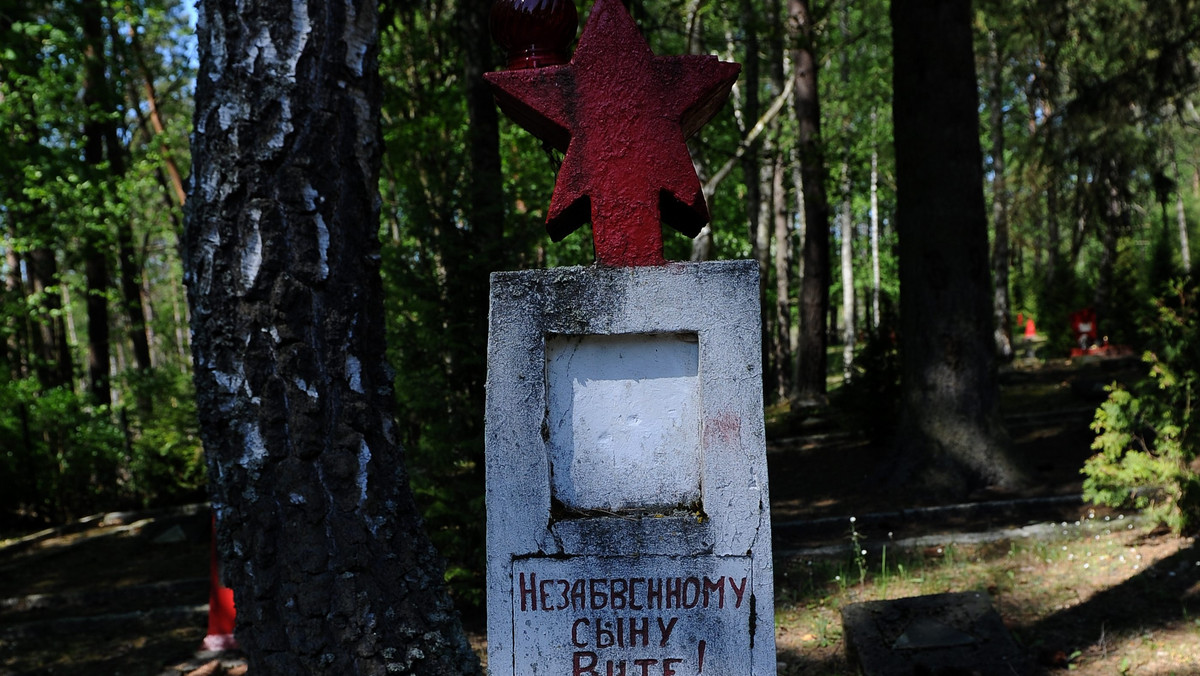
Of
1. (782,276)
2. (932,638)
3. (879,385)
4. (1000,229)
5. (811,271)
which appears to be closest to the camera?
(932,638)

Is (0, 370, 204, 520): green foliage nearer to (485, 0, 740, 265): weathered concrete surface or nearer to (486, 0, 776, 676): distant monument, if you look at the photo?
(486, 0, 776, 676): distant monument

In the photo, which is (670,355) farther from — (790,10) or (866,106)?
(866,106)

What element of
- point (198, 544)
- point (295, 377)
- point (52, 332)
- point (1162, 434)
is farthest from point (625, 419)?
point (52, 332)

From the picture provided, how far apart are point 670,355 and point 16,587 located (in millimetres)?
8544

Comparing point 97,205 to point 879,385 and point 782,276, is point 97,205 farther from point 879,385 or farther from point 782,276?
point 782,276

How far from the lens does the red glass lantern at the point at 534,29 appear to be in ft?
9.14

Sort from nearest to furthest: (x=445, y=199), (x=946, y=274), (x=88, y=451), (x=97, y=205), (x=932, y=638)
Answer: (x=932, y=638)
(x=445, y=199)
(x=946, y=274)
(x=88, y=451)
(x=97, y=205)

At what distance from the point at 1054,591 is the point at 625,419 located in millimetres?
4071

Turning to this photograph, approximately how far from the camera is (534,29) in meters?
2.82

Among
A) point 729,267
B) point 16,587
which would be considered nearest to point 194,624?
point 16,587

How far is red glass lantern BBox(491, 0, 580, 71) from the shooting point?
9.14 ft

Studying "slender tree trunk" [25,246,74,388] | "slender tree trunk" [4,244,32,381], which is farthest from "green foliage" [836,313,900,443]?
"slender tree trunk" [25,246,74,388]

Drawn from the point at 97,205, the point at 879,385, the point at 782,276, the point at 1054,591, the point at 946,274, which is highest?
the point at 97,205

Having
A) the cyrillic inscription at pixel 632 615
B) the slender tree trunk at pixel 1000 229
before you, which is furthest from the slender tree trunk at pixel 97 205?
the slender tree trunk at pixel 1000 229
